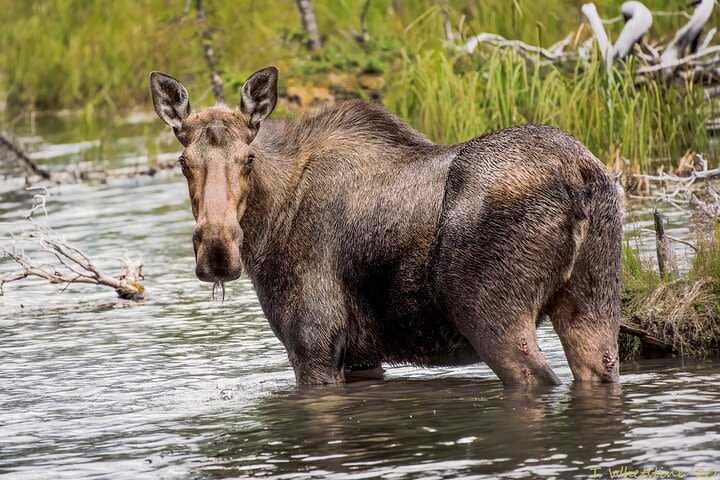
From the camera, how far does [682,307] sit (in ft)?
27.1

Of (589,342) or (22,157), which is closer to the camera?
(589,342)

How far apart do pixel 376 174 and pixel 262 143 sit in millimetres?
743

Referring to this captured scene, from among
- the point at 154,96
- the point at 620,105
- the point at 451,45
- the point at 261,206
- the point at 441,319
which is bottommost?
the point at 441,319

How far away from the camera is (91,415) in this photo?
7.73 meters

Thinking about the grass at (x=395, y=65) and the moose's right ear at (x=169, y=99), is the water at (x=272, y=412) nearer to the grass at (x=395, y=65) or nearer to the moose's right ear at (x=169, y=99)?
the moose's right ear at (x=169, y=99)

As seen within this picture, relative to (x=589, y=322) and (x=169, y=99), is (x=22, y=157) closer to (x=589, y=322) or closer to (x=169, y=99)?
(x=169, y=99)

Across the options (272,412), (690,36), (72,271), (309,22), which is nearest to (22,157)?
(309,22)

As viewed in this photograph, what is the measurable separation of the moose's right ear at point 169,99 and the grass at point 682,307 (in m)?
2.93

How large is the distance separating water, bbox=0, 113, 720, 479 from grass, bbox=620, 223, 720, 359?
24 cm

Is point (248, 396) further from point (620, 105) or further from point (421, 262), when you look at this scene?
point (620, 105)

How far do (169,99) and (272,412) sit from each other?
6.02ft

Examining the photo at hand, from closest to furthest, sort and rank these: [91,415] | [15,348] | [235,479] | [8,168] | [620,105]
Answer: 1. [235,479]
2. [91,415]
3. [15,348]
4. [620,105]
5. [8,168]

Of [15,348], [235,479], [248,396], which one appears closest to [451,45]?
[15,348]

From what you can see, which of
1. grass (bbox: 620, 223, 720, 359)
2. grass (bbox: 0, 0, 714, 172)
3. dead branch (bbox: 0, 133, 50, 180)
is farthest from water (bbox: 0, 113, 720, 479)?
dead branch (bbox: 0, 133, 50, 180)
